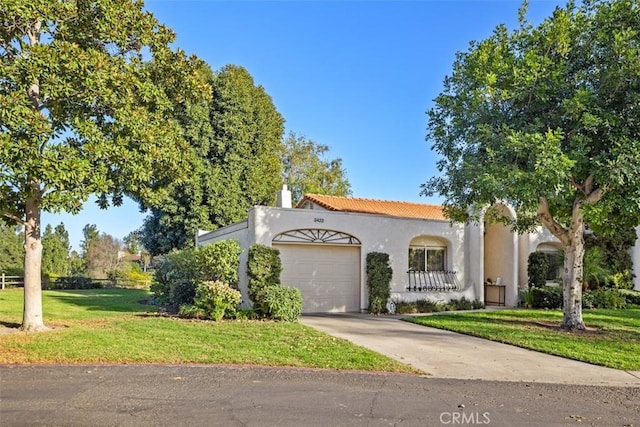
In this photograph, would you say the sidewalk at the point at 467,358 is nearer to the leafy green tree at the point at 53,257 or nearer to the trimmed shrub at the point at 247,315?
the trimmed shrub at the point at 247,315

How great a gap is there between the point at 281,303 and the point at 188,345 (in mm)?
4085

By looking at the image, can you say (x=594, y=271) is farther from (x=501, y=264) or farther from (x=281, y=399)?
(x=281, y=399)

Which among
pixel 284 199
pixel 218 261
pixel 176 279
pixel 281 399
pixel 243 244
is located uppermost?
pixel 284 199

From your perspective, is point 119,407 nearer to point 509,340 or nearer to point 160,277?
point 509,340

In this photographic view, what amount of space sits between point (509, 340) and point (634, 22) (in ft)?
25.7

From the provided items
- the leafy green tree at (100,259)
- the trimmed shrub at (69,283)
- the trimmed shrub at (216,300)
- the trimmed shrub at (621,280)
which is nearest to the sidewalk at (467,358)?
the trimmed shrub at (216,300)

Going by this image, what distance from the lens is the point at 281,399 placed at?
6199 mm

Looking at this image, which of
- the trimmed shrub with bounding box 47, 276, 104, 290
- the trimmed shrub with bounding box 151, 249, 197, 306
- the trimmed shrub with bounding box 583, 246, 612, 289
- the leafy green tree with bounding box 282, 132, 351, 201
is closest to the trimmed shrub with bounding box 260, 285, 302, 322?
the trimmed shrub with bounding box 151, 249, 197, 306

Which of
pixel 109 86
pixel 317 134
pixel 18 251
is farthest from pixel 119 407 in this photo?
pixel 18 251

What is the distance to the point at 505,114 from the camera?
12422 millimetres

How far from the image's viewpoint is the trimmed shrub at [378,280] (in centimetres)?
1619

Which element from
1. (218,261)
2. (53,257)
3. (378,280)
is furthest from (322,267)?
(53,257)

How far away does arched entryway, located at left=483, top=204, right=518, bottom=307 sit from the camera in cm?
1939

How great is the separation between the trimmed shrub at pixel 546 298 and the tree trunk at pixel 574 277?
216 inches
